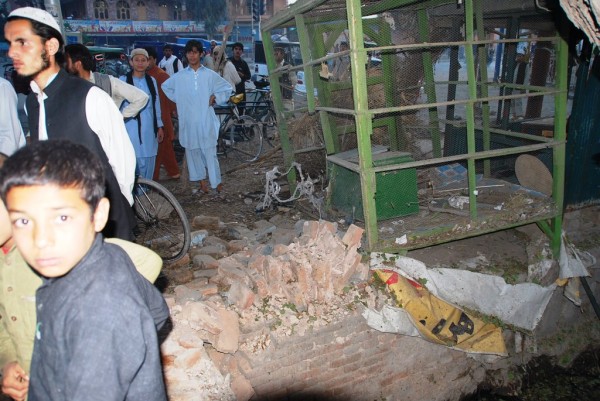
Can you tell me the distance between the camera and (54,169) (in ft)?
3.65

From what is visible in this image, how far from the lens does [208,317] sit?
2.88m

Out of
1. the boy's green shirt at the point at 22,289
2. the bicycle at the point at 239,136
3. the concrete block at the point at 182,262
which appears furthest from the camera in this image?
the bicycle at the point at 239,136

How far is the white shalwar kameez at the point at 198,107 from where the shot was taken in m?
5.84

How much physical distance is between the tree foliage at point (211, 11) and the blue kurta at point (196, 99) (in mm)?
29761

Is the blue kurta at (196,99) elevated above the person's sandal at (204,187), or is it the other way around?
the blue kurta at (196,99)

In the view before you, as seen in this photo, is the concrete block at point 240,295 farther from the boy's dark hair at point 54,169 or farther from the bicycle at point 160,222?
the boy's dark hair at point 54,169

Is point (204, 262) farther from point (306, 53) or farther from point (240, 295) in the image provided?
point (306, 53)

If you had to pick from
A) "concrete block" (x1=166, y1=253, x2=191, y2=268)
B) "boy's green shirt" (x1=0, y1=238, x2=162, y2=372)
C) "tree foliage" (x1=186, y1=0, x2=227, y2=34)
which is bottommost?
"concrete block" (x1=166, y1=253, x2=191, y2=268)

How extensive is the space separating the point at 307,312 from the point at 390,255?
35.5 inches

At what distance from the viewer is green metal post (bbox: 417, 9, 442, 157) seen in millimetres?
4961

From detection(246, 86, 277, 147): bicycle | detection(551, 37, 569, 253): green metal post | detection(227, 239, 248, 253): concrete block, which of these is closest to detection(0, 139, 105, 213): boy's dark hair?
detection(227, 239, 248, 253): concrete block

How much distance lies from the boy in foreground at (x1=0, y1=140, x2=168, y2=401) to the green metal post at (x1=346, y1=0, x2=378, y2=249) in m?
2.25

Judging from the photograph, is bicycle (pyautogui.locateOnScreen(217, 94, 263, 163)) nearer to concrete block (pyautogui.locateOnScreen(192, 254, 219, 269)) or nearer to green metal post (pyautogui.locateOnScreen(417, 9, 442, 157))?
green metal post (pyautogui.locateOnScreen(417, 9, 442, 157))

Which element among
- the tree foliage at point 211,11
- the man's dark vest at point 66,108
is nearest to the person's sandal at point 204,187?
the man's dark vest at point 66,108
